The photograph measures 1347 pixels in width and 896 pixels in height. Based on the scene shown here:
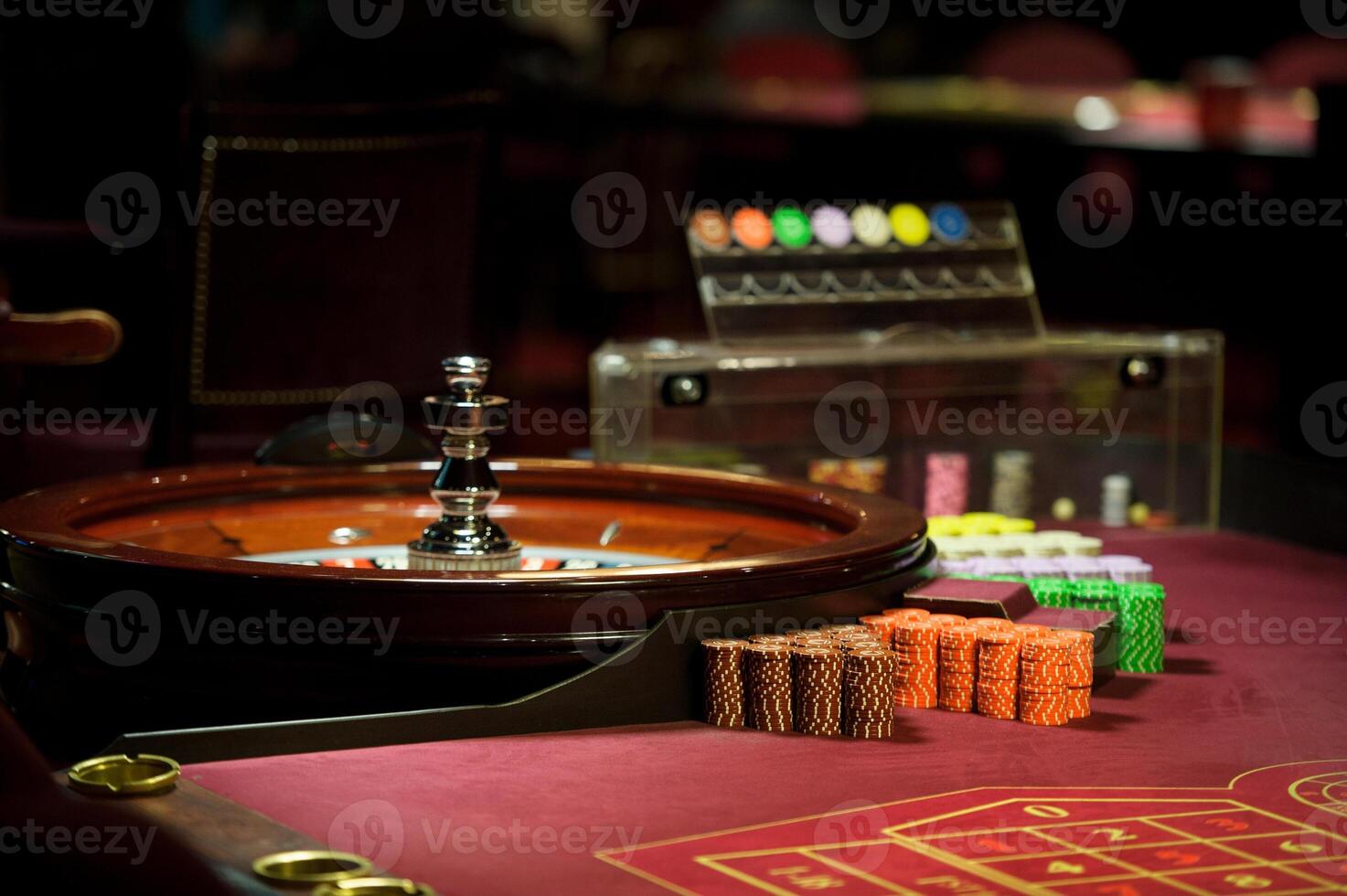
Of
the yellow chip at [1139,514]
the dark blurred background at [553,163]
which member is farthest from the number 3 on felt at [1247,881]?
the yellow chip at [1139,514]

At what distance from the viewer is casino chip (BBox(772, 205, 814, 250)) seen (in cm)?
367

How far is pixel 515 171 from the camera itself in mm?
7781

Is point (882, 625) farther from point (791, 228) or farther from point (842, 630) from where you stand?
point (791, 228)

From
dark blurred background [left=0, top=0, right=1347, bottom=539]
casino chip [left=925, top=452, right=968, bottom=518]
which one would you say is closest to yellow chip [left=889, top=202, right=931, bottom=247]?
casino chip [left=925, top=452, right=968, bottom=518]

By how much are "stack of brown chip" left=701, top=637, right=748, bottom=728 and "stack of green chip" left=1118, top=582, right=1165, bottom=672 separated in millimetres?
612

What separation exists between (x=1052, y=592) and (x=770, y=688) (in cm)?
62

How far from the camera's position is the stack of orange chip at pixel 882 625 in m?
1.93

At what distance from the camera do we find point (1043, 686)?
1844mm

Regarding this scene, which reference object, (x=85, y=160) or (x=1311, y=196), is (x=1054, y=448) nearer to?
(x=1311, y=196)

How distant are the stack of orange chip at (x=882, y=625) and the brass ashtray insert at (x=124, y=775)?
82cm

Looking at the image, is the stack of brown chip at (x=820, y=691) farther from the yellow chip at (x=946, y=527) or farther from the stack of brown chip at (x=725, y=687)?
the yellow chip at (x=946, y=527)

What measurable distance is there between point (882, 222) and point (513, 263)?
4.56 metres

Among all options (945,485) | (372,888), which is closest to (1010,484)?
(945,485)

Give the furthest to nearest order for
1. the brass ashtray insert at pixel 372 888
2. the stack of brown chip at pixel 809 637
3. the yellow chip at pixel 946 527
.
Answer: the yellow chip at pixel 946 527 → the stack of brown chip at pixel 809 637 → the brass ashtray insert at pixel 372 888
